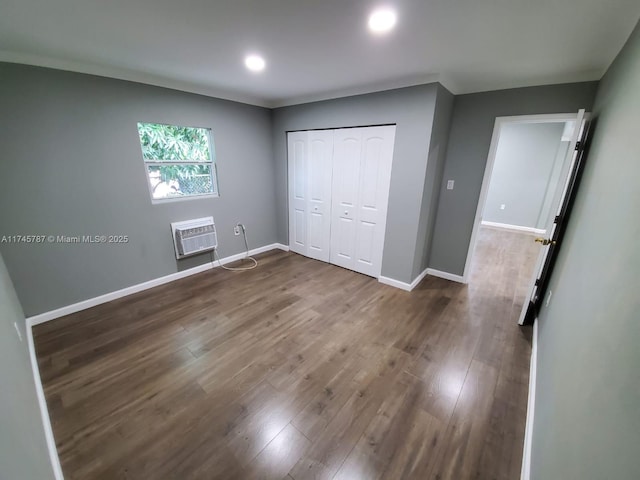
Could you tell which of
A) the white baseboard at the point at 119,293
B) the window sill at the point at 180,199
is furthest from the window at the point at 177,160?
the white baseboard at the point at 119,293

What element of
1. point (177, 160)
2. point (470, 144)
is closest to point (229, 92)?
point (177, 160)

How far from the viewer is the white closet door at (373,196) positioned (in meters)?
3.04

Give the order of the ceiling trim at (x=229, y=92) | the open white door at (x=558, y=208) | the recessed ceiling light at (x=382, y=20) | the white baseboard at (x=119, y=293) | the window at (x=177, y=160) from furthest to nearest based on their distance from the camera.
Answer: the window at (x=177, y=160), the white baseboard at (x=119, y=293), the ceiling trim at (x=229, y=92), the open white door at (x=558, y=208), the recessed ceiling light at (x=382, y=20)

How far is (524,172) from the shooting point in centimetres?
588

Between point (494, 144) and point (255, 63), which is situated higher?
point (255, 63)

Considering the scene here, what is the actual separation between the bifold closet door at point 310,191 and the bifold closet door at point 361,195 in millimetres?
141

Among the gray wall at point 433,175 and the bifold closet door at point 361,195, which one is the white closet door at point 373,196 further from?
the gray wall at point 433,175

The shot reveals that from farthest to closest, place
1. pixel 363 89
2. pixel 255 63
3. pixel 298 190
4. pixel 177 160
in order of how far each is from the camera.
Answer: pixel 298 190 → pixel 177 160 → pixel 363 89 → pixel 255 63

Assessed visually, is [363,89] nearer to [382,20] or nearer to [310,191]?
[382,20]

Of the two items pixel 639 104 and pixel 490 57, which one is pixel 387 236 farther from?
pixel 639 104

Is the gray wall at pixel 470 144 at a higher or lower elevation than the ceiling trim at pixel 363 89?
lower

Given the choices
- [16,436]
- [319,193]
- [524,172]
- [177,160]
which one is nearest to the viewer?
[16,436]

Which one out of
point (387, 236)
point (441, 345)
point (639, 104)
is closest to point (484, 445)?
point (441, 345)

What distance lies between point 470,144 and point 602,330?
2760 mm
